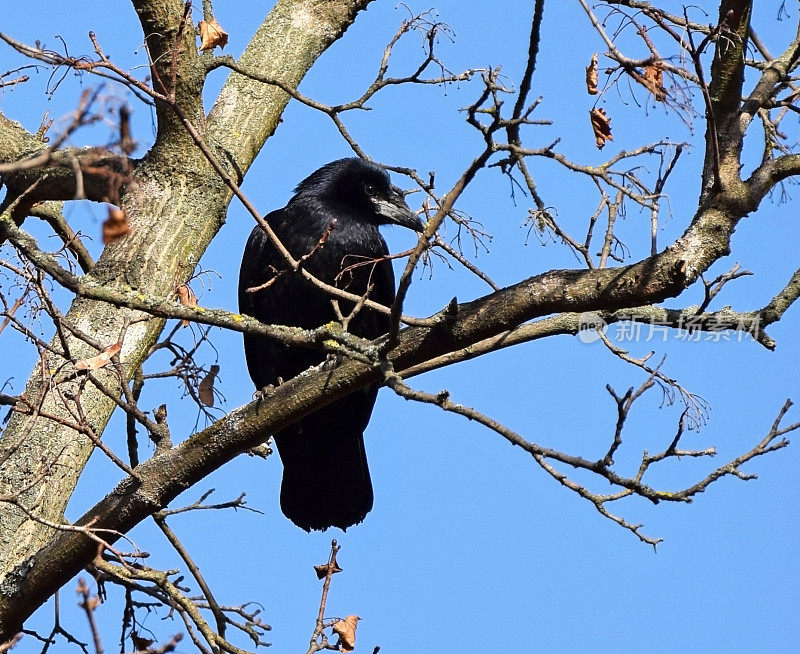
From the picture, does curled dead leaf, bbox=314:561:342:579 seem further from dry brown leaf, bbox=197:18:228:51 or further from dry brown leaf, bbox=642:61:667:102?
dry brown leaf, bbox=197:18:228:51

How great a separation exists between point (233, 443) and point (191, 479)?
0.67ft

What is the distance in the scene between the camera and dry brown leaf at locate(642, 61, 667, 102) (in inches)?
111

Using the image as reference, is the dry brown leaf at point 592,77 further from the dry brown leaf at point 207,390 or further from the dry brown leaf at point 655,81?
the dry brown leaf at point 207,390

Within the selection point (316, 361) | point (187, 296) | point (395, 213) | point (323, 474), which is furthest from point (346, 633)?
point (395, 213)

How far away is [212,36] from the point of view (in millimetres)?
4035

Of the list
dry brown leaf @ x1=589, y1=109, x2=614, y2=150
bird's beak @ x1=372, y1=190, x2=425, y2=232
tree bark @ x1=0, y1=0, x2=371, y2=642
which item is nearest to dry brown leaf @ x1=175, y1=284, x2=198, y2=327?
tree bark @ x1=0, y1=0, x2=371, y2=642

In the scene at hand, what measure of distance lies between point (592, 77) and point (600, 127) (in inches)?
7.6

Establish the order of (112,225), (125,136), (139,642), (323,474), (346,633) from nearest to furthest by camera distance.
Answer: (125,136) → (112,225) → (346,633) → (139,642) → (323,474)

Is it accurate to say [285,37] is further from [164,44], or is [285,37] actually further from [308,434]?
[308,434]

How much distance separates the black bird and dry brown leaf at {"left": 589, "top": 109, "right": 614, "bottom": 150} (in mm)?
1937

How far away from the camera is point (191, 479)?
3.22 meters

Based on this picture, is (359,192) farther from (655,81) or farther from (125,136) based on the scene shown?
(125,136)

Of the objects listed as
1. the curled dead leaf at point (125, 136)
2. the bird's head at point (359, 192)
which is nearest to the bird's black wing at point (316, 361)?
the bird's head at point (359, 192)

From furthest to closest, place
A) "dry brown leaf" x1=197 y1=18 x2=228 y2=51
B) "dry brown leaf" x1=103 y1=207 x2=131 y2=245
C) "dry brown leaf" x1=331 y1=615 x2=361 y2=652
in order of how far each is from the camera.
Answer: "dry brown leaf" x1=197 y1=18 x2=228 y2=51
"dry brown leaf" x1=331 y1=615 x2=361 y2=652
"dry brown leaf" x1=103 y1=207 x2=131 y2=245
